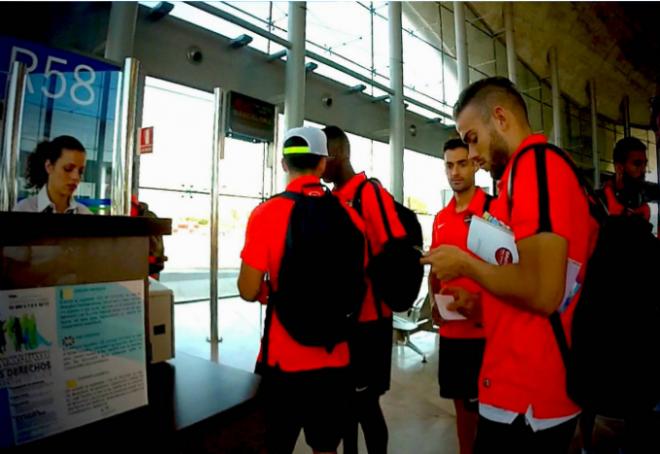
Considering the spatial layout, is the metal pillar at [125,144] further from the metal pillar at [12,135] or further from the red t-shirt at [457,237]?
the red t-shirt at [457,237]

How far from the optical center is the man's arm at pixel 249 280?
4.27 ft

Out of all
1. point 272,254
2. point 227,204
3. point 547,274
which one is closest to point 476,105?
point 547,274

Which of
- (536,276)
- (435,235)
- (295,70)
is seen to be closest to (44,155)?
(536,276)

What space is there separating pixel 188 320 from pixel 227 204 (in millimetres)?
1480

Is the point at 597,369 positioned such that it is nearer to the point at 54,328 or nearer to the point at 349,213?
the point at 349,213

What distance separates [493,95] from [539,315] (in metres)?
0.58

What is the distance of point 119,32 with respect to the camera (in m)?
3.41

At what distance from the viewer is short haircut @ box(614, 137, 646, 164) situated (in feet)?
7.64

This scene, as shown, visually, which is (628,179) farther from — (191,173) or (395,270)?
(191,173)

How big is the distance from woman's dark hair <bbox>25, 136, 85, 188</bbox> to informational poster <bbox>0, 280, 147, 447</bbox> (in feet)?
0.90

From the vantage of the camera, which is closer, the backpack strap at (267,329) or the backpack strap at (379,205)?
the backpack strap at (267,329)

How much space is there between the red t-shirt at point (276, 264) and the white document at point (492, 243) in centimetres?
58

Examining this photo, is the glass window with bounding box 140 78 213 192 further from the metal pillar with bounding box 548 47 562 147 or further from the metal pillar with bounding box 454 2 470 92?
the metal pillar with bounding box 548 47 562 147

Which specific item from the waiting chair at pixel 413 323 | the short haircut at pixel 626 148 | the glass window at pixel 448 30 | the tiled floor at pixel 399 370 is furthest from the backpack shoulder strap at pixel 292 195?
the glass window at pixel 448 30
